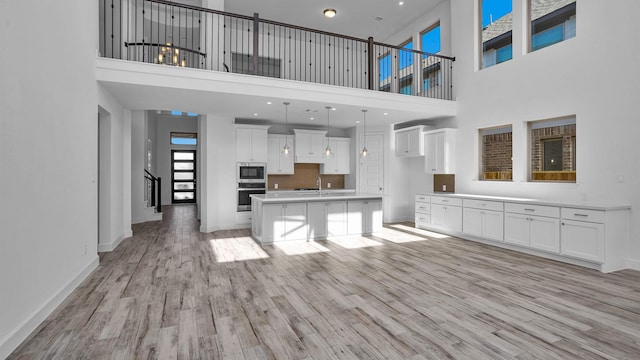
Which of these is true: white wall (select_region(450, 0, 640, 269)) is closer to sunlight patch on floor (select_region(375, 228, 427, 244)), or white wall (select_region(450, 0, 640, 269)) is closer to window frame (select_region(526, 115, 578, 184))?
window frame (select_region(526, 115, 578, 184))

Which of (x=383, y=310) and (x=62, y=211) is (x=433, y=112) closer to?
(x=383, y=310)

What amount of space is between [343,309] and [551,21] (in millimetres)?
6085

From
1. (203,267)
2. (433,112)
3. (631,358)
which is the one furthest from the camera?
(433,112)

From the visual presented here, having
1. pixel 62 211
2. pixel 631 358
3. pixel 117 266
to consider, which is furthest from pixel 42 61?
pixel 631 358

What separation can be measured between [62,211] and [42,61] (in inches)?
59.0

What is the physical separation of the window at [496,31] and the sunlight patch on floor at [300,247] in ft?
16.8

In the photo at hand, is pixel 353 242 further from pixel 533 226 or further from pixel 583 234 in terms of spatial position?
pixel 583 234

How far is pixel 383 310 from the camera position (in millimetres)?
3100

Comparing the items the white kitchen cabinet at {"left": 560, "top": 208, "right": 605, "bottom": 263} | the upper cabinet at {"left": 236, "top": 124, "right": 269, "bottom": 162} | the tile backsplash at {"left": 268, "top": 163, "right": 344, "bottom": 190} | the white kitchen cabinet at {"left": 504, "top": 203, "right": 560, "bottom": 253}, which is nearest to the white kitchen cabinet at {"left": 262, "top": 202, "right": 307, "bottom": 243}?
the upper cabinet at {"left": 236, "top": 124, "right": 269, "bottom": 162}

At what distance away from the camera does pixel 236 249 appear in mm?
5676

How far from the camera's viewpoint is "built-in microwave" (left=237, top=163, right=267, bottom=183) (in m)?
7.82

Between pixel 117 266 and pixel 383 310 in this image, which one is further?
pixel 117 266

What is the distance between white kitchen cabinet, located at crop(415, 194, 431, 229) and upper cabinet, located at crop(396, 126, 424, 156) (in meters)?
1.21

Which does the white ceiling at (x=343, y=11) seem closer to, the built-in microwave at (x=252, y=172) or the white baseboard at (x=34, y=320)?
the built-in microwave at (x=252, y=172)
